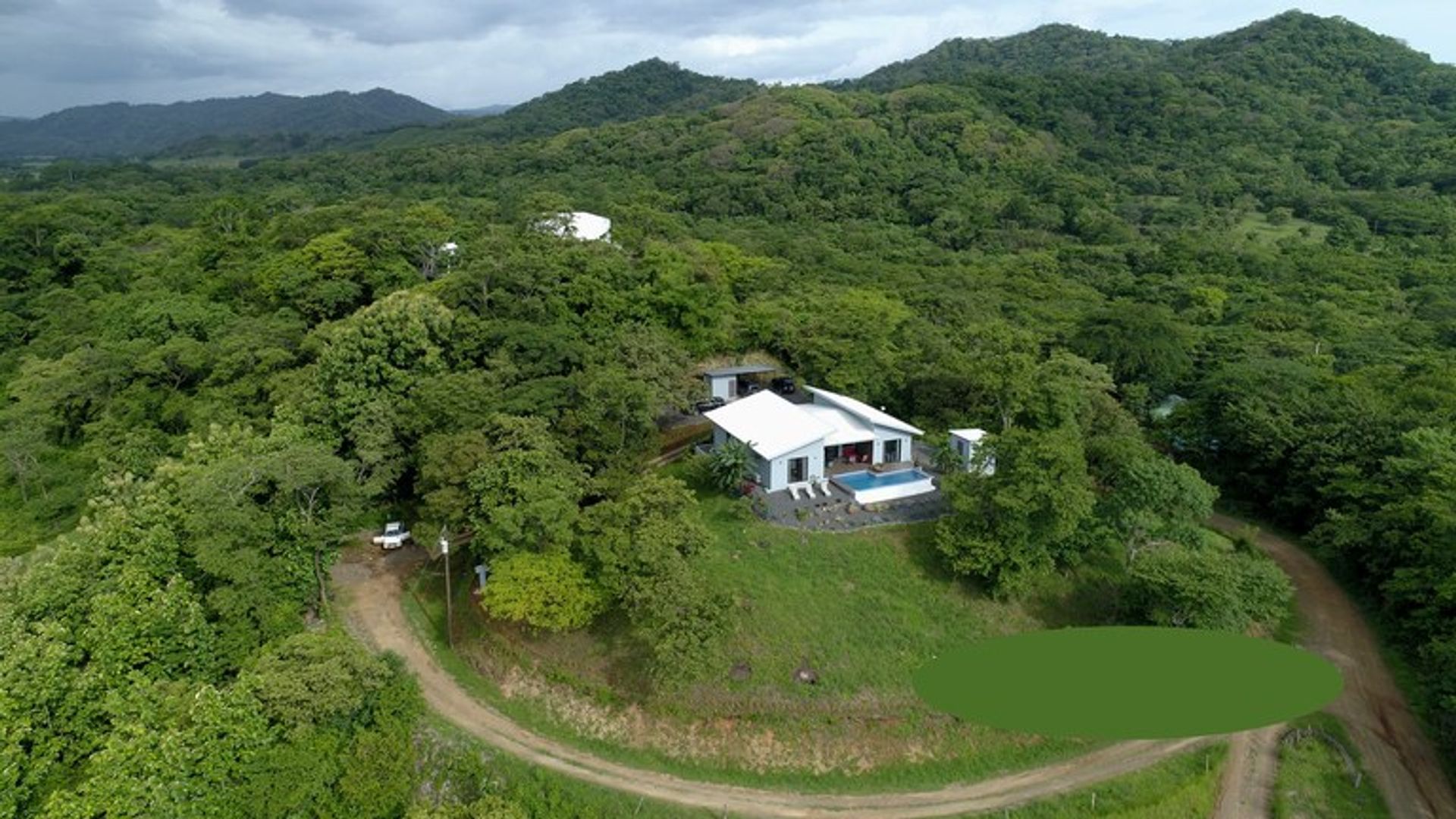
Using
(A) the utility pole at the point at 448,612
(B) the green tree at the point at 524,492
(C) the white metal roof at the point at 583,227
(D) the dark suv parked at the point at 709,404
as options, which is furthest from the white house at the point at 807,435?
(C) the white metal roof at the point at 583,227

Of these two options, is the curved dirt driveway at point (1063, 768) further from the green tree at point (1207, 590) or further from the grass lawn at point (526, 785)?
the green tree at point (1207, 590)

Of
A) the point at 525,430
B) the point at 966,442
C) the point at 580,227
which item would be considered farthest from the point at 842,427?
the point at 580,227

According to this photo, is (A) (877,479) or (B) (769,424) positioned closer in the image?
(A) (877,479)

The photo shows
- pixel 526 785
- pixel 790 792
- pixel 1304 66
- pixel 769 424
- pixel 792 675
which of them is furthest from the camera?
pixel 1304 66

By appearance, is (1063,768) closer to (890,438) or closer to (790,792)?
(790,792)

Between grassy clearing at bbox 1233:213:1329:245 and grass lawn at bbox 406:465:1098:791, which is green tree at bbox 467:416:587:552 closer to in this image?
grass lawn at bbox 406:465:1098:791

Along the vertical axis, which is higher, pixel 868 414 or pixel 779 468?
pixel 868 414

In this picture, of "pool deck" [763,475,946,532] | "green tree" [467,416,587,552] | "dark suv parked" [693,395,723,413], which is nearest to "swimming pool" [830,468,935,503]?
"pool deck" [763,475,946,532]
